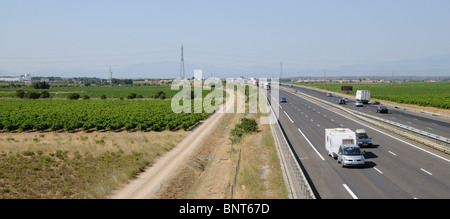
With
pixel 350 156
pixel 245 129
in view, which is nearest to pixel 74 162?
pixel 245 129

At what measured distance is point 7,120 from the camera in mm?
53750

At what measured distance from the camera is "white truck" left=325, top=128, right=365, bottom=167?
26.0 metres

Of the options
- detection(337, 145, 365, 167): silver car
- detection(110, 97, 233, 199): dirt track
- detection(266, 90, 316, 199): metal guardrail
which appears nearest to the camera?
detection(266, 90, 316, 199): metal guardrail

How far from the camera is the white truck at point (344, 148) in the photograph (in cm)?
2597

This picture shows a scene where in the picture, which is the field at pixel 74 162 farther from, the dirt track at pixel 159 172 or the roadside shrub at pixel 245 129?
the roadside shrub at pixel 245 129

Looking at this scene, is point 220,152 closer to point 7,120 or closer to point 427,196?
point 427,196

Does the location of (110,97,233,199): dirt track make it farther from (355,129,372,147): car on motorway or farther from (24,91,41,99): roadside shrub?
(24,91,41,99): roadside shrub

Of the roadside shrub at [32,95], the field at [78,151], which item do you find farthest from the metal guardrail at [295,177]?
the roadside shrub at [32,95]

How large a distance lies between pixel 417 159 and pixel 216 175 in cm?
1602

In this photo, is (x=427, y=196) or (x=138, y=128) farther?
(x=138, y=128)

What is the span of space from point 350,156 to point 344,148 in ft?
3.18

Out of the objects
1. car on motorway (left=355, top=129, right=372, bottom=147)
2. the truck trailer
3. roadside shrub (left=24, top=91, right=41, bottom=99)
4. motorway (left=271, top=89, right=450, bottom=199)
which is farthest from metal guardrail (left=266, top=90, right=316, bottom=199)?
roadside shrub (left=24, top=91, right=41, bottom=99)

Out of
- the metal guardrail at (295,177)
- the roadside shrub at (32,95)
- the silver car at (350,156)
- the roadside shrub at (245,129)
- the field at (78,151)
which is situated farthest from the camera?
the roadside shrub at (32,95)
